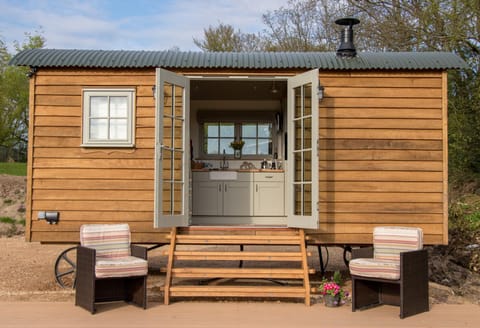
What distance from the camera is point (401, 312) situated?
200 inches

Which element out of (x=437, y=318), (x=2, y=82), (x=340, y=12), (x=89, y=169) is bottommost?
(x=437, y=318)

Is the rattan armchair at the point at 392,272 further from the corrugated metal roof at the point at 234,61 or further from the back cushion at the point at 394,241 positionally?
the corrugated metal roof at the point at 234,61

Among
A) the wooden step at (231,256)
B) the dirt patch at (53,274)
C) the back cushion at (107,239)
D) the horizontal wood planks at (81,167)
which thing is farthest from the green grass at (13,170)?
the wooden step at (231,256)

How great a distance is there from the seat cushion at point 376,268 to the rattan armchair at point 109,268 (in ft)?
6.56

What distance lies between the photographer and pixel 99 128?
638 centimetres

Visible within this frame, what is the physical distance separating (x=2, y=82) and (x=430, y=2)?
1274 centimetres

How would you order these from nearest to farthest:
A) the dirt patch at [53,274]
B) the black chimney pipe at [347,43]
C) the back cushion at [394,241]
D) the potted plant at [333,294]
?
1. the potted plant at [333,294]
2. the back cushion at [394,241]
3. the dirt patch at [53,274]
4. the black chimney pipe at [347,43]

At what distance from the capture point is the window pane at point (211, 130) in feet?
30.0

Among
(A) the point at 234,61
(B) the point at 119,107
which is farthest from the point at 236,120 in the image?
(B) the point at 119,107

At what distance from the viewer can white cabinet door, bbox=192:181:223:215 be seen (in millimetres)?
7898

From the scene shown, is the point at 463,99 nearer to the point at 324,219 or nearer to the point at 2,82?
the point at 324,219

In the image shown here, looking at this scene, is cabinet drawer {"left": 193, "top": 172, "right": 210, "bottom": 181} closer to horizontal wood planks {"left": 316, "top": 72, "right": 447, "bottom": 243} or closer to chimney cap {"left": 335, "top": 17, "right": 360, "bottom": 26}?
horizontal wood planks {"left": 316, "top": 72, "right": 447, "bottom": 243}

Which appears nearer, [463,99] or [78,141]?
[78,141]

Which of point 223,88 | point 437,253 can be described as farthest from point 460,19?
point 223,88
